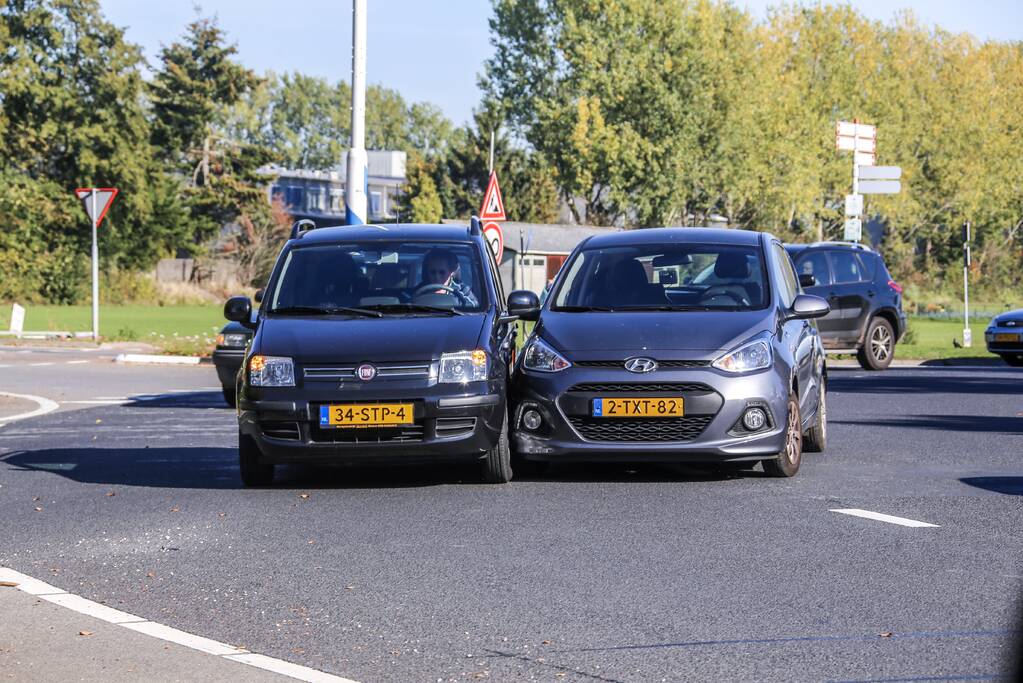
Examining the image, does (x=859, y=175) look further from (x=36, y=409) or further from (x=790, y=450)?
(x=790, y=450)

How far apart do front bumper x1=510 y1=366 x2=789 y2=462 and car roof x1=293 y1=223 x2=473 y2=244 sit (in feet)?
6.04

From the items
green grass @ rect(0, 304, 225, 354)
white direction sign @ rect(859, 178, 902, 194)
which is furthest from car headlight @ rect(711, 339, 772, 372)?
white direction sign @ rect(859, 178, 902, 194)

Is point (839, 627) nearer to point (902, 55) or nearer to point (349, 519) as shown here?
point (349, 519)

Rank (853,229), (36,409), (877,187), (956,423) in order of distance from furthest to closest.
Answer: (877,187) < (853,229) < (36,409) < (956,423)

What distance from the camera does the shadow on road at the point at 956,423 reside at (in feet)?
46.9

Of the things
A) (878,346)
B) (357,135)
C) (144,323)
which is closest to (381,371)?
(357,135)

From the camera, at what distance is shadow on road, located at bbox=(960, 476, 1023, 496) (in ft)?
32.8

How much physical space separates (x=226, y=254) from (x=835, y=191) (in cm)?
2908

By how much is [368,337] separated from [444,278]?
1.11m

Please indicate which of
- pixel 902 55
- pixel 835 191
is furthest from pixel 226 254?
pixel 902 55

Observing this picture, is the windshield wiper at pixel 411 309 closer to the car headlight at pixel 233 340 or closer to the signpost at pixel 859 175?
the car headlight at pixel 233 340

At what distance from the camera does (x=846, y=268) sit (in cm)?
2439

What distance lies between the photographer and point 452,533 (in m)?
8.46

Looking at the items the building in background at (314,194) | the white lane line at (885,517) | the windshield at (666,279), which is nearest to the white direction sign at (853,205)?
the windshield at (666,279)
